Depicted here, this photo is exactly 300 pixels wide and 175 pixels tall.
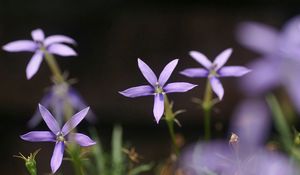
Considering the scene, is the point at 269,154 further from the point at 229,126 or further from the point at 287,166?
the point at 229,126

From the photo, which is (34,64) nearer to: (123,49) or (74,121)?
(74,121)

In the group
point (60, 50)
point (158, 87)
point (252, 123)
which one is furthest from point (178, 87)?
point (252, 123)

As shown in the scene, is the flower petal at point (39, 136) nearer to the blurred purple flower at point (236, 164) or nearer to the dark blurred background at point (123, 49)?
the blurred purple flower at point (236, 164)

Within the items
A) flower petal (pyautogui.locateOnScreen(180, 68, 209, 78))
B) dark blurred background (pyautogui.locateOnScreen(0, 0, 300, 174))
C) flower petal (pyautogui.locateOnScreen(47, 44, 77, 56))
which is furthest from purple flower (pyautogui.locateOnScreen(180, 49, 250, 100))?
dark blurred background (pyautogui.locateOnScreen(0, 0, 300, 174))

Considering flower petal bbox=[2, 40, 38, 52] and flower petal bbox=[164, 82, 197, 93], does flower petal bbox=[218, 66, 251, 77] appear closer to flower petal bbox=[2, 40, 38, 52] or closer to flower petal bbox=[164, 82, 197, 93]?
flower petal bbox=[164, 82, 197, 93]

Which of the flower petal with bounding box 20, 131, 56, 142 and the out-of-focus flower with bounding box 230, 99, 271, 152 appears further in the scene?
the out-of-focus flower with bounding box 230, 99, 271, 152

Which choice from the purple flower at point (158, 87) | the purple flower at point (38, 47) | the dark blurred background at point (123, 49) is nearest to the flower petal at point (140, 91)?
the purple flower at point (158, 87)

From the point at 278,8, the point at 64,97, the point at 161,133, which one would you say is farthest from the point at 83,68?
the point at 64,97
